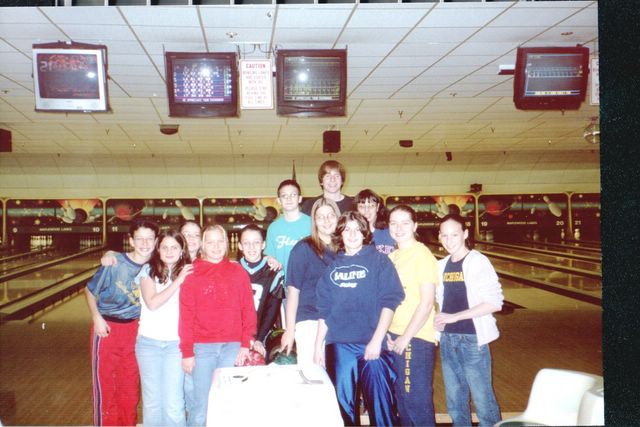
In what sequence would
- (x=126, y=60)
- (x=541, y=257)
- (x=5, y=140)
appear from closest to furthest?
(x=126, y=60) < (x=5, y=140) < (x=541, y=257)

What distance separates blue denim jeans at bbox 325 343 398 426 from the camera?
2530mm

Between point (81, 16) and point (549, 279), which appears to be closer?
point (81, 16)

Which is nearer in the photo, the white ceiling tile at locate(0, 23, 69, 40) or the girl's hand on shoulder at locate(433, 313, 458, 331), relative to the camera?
the girl's hand on shoulder at locate(433, 313, 458, 331)

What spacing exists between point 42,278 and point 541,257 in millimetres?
9634

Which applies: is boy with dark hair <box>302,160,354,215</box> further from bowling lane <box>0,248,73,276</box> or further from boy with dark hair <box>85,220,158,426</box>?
bowling lane <box>0,248,73,276</box>

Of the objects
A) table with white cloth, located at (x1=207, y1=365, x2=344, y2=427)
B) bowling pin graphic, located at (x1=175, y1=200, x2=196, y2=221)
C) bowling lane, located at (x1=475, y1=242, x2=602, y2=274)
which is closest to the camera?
table with white cloth, located at (x1=207, y1=365, x2=344, y2=427)

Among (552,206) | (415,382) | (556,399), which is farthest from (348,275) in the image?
(552,206)

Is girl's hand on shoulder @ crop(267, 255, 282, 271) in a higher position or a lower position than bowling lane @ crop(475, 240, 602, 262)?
higher

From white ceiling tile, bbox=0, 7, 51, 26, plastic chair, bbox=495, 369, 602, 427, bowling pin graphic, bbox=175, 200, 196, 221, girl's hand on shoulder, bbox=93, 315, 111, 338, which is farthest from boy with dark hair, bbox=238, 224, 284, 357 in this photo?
bowling pin graphic, bbox=175, 200, 196, 221

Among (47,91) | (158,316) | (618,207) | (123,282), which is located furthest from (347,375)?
(47,91)

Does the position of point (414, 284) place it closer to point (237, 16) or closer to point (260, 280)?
point (260, 280)

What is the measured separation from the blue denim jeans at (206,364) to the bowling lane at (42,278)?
17.5ft

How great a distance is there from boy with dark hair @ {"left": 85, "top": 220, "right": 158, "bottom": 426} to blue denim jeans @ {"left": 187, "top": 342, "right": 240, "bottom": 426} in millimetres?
415

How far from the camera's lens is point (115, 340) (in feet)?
9.33
